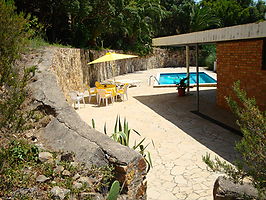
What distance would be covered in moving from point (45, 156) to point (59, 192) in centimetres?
74

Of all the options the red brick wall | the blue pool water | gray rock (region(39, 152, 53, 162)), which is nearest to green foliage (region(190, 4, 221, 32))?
the blue pool water

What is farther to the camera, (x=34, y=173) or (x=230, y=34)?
(x=230, y=34)

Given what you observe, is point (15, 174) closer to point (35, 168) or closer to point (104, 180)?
point (35, 168)

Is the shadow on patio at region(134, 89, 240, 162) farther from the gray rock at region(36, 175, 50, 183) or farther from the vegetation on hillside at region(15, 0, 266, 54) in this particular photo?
the vegetation on hillside at region(15, 0, 266, 54)

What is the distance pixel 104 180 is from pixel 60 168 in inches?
22.2

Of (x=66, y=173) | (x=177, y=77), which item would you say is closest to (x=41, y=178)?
(x=66, y=173)

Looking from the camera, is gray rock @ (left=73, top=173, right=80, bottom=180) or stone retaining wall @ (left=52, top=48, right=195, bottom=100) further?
stone retaining wall @ (left=52, top=48, right=195, bottom=100)

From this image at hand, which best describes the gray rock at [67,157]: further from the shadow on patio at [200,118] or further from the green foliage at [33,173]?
the shadow on patio at [200,118]

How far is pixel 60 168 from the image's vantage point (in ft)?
9.63

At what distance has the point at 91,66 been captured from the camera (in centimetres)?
1747

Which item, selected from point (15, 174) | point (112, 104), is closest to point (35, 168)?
point (15, 174)

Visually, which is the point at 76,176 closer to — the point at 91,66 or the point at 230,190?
the point at 230,190

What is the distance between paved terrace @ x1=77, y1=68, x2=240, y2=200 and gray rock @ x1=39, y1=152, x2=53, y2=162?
1926 millimetres

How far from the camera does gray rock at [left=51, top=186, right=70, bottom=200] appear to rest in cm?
248
